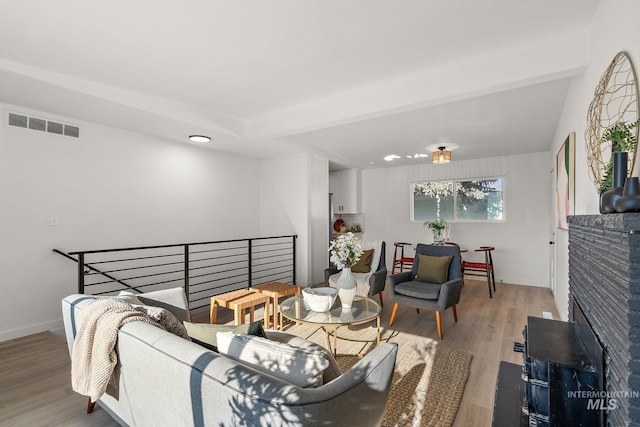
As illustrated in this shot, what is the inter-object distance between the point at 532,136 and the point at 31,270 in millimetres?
6383

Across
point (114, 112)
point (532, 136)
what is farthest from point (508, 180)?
point (114, 112)

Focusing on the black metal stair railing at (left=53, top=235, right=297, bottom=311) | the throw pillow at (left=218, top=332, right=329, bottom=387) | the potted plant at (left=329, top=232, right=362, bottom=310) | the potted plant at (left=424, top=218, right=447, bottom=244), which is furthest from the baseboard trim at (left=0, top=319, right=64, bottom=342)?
the potted plant at (left=424, top=218, right=447, bottom=244)

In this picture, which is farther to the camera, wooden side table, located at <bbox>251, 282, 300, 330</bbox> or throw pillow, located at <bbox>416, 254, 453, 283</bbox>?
throw pillow, located at <bbox>416, 254, 453, 283</bbox>

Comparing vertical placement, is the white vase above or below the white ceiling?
below

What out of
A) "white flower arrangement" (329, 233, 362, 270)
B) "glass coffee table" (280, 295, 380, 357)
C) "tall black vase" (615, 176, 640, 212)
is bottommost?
"glass coffee table" (280, 295, 380, 357)

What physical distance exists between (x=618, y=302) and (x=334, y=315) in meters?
1.95

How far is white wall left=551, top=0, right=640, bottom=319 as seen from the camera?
1.32 m

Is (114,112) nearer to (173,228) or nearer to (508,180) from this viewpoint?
(173,228)

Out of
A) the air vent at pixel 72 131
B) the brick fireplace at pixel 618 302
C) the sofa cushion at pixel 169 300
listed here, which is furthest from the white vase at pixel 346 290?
the air vent at pixel 72 131

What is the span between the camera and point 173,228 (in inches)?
174

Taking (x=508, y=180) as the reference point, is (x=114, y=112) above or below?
above

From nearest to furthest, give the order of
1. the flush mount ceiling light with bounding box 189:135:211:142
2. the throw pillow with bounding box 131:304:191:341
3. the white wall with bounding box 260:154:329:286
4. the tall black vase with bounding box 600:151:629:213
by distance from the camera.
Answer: the tall black vase with bounding box 600:151:629:213, the throw pillow with bounding box 131:304:191:341, the flush mount ceiling light with bounding box 189:135:211:142, the white wall with bounding box 260:154:329:286

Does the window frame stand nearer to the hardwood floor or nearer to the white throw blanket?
the hardwood floor

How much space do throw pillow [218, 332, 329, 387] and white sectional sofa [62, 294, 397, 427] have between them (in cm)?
9
